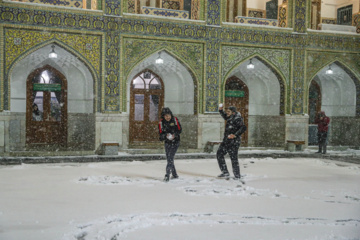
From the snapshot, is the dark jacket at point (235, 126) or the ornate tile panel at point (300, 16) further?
the ornate tile panel at point (300, 16)

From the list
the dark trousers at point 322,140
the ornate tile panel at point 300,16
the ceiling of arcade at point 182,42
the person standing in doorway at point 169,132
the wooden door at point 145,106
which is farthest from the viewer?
the wooden door at point 145,106

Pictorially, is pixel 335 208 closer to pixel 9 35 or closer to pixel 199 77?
pixel 199 77

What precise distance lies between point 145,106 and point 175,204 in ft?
29.9

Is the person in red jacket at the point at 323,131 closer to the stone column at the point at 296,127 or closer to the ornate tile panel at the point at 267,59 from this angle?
the stone column at the point at 296,127

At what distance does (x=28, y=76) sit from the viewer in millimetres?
12766

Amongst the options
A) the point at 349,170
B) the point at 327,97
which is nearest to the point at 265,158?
the point at 349,170

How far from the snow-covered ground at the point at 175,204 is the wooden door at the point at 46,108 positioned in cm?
472

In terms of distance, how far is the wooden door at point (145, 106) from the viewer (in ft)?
45.9

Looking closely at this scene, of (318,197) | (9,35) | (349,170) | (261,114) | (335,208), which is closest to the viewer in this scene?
(335,208)

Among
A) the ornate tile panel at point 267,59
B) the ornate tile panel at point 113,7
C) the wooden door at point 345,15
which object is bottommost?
the ornate tile panel at point 267,59

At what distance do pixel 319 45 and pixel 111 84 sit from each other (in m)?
7.07

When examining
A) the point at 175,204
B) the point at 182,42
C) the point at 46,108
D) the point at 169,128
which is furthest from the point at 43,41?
the point at 175,204

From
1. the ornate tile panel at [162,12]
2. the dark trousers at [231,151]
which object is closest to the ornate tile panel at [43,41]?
the ornate tile panel at [162,12]

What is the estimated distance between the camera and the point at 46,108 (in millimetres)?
13078
